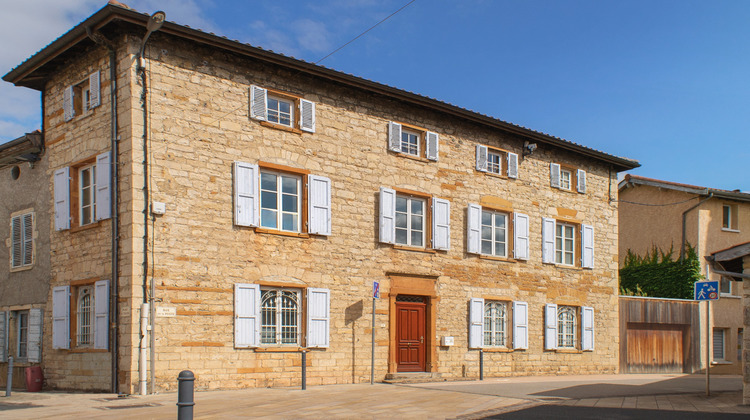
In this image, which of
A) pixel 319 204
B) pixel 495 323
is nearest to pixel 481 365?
pixel 495 323

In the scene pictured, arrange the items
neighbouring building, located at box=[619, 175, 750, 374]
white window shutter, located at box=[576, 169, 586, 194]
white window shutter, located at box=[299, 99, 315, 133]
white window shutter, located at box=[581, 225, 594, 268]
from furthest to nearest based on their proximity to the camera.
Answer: neighbouring building, located at box=[619, 175, 750, 374] < white window shutter, located at box=[576, 169, 586, 194] < white window shutter, located at box=[581, 225, 594, 268] < white window shutter, located at box=[299, 99, 315, 133]

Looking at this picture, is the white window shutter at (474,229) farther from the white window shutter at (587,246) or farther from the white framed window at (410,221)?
the white window shutter at (587,246)

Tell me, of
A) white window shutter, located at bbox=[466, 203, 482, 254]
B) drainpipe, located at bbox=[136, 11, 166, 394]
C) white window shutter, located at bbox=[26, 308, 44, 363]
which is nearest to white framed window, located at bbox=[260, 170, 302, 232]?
drainpipe, located at bbox=[136, 11, 166, 394]

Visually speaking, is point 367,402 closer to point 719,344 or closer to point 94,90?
point 94,90

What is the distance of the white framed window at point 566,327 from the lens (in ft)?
70.2

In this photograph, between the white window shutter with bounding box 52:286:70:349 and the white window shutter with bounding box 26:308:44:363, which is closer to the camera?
the white window shutter with bounding box 52:286:70:349

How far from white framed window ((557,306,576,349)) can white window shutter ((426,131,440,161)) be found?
21.7ft

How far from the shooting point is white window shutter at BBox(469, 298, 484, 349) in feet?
61.1

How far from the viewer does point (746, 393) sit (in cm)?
1225

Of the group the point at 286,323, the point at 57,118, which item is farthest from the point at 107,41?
the point at 286,323

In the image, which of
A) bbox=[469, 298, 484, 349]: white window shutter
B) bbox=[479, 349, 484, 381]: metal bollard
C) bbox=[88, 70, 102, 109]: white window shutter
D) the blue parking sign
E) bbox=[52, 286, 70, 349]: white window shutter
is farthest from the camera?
bbox=[469, 298, 484, 349]: white window shutter

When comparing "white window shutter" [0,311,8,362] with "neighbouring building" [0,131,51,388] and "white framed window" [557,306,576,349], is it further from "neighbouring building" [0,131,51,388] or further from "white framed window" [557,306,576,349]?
"white framed window" [557,306,576,349]

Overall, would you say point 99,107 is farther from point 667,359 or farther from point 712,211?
point 712,211

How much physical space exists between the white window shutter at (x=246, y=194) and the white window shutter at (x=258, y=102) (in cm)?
112
